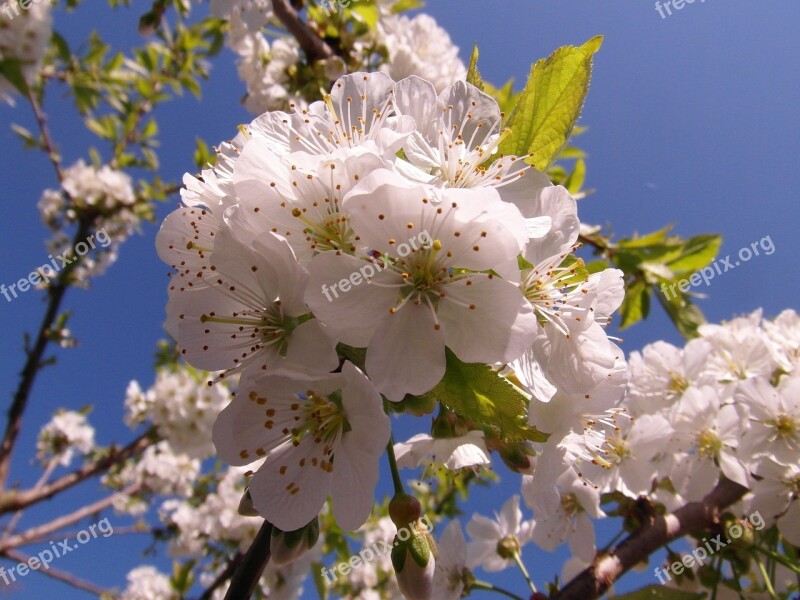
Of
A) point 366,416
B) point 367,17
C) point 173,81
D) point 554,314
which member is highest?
point 173,81

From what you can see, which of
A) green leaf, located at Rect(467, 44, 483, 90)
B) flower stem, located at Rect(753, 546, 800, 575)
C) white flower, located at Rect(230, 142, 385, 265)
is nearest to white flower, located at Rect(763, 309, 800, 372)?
flower stem, located at Rect(753, 546, 800, 575)

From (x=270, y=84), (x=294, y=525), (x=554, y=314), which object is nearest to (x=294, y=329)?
(x=294, y=525)

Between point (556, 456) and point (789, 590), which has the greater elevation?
point (556, 456)

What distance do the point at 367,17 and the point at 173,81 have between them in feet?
8.62

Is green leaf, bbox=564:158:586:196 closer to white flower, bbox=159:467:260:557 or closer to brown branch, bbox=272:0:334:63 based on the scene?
brown branch, bbox=272:0:334:63

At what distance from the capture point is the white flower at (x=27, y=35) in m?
3.23

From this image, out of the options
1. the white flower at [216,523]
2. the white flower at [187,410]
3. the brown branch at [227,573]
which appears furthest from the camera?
the white flower at [187,410]

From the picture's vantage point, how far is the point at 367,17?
2686 millimetres

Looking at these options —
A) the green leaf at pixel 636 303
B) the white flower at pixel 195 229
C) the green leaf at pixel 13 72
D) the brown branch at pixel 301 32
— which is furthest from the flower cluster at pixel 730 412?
the green leaf at pixel 13 72

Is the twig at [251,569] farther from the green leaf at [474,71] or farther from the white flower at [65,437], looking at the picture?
the white flower at [65,437]

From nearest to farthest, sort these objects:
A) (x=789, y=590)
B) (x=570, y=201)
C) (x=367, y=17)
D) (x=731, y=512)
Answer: (x=570, y=201), (x=731, y=512), (x=789, y=590), (x=367, y=17)

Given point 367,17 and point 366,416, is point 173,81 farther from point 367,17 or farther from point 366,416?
point 366,416

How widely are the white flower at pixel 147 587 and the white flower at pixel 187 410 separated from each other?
111 cm

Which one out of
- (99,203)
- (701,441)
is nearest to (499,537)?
(701,441)
